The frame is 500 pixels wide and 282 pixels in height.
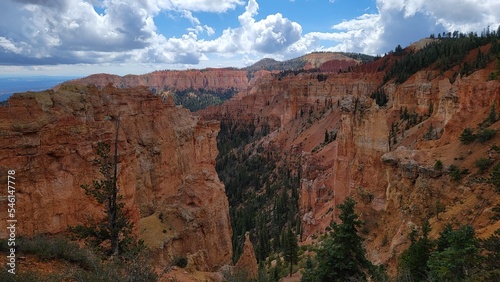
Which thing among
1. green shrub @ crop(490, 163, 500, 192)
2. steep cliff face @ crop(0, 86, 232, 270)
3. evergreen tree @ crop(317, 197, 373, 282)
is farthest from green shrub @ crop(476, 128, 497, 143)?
steep cliff face @ crop(0, 86, 232, 270)

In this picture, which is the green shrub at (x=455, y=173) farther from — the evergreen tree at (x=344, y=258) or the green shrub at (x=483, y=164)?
the evergreen tree at (x=344, y=258)

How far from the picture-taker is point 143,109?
1293 inches

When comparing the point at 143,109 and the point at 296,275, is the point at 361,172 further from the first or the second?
the point at 143,109

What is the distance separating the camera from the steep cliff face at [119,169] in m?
14.1

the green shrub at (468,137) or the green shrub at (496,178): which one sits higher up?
the green shrub at (468,137)

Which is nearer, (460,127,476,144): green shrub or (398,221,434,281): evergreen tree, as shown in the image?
(398,221,434,281): evergreen tree

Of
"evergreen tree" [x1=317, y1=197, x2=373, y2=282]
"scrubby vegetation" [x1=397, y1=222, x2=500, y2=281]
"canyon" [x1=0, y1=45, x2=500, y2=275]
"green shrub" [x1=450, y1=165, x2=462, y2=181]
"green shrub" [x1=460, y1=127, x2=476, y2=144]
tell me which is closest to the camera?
"scrubby vegetation" [x1=397, y1=222, x2=500, y2=281]

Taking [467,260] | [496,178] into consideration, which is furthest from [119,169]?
[496,178]

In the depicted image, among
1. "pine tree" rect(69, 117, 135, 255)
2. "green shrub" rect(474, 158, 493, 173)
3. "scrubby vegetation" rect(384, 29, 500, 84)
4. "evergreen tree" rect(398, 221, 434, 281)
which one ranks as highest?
"scrubby vegetation" rect(384, 29, 500, 84)

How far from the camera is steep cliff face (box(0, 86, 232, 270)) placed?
1411 centimetres

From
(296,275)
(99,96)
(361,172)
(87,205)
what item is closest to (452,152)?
(361,172)

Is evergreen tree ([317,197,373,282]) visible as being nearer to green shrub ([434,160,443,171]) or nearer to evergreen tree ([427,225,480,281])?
evergreen tree ([427,225,480,281])

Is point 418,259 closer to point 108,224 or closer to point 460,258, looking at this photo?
point 460,258

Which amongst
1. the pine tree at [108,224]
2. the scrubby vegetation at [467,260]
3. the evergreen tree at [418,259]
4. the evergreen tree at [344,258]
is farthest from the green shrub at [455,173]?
the pine tree at [108,224]
